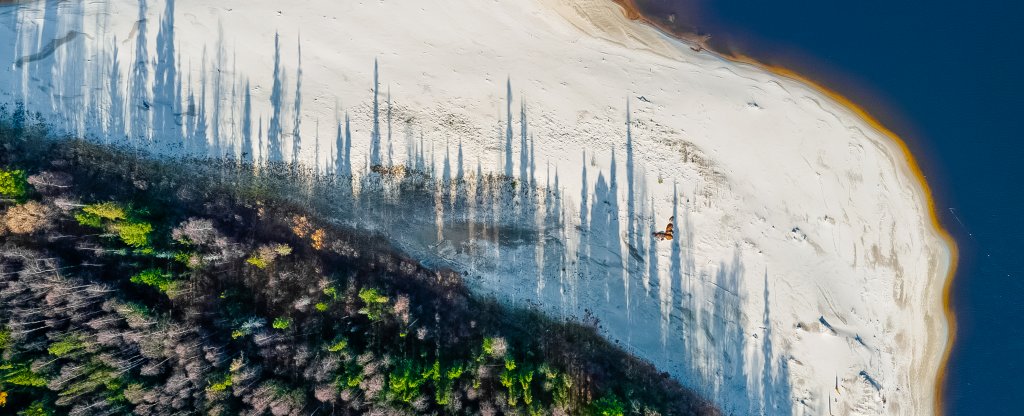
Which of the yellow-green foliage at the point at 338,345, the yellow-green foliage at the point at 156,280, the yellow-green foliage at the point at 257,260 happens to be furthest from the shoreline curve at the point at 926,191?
the yellow-green foliage at the point at 156,280

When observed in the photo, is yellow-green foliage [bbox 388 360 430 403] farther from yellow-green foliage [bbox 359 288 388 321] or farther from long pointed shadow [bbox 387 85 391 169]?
long pointed shadow [bbox 387 85 391 169]

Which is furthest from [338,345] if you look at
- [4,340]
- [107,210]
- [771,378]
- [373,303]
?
[771,378]

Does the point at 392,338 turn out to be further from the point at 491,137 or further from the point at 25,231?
the point at 25,231

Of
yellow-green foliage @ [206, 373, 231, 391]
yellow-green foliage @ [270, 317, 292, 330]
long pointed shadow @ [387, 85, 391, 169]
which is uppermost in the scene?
long pointed shadow @ [387, 85, 391, 169]

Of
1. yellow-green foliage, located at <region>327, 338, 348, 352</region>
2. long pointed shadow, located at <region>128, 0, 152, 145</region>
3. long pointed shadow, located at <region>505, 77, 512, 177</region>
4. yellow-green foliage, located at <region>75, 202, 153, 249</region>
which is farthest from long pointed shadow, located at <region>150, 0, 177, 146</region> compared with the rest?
long pointed shadow, located at <region>505, 77, 512, 177</region>

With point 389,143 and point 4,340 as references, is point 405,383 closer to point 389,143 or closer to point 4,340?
point 389,143

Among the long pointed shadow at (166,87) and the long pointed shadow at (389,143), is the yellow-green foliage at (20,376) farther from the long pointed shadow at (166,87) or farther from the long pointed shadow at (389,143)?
the long pointed shadow at (389,143)

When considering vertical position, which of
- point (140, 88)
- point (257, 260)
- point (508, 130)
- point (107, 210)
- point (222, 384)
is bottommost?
point (222, 384)
